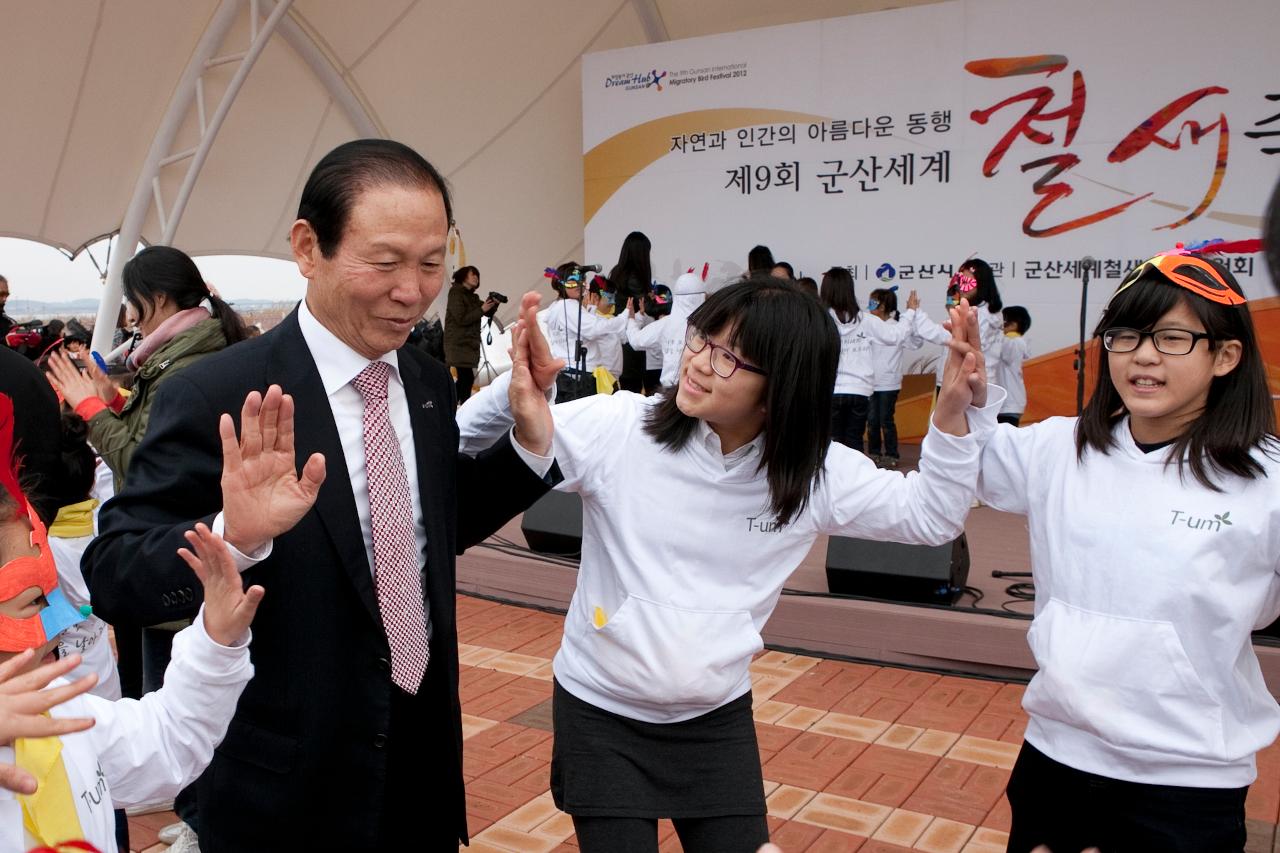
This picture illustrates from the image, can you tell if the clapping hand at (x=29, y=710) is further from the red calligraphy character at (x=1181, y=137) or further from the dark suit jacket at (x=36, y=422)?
the red calligraphy character at (x=1181, y=137)

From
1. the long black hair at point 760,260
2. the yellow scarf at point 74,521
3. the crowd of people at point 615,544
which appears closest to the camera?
the crowd of people at point 615,544

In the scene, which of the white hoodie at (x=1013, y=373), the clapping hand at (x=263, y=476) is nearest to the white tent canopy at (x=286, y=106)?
the white hoodie at (x=1013, y=373)

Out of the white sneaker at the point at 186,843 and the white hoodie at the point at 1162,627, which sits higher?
the white hoodie at the point at 1162,627

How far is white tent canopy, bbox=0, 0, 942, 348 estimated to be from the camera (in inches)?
457

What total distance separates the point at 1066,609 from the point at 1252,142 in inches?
313

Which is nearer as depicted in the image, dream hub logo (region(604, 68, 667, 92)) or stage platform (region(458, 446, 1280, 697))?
stage platform (region(458, 446, 1280, 697))

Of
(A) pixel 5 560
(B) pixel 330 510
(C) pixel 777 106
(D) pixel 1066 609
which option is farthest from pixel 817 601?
(C) pixel 777 106

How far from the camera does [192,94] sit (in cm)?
1218

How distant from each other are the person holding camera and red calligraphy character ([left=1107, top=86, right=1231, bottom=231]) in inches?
240

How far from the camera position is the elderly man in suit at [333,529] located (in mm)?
1575

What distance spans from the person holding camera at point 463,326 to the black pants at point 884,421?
4134 millimetres

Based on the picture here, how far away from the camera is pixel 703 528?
1934 mm

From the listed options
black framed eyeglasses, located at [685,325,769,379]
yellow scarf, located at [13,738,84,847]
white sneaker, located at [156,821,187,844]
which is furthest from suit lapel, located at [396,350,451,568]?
white sneaker, located at [156,821,187,844]

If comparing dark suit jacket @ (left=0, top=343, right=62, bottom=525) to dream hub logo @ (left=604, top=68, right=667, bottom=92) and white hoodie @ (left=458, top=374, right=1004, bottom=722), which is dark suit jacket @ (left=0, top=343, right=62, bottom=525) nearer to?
white hoodie @ (left=458, top=374, right=1004, bottom=722)
